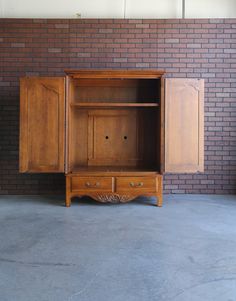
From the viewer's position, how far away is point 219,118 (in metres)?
4.50

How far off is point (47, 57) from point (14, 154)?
1.57 meters

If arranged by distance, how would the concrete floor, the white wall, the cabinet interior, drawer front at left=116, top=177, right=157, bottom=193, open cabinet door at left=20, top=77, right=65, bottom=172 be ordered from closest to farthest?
the concrete floor
open cabinet door at left=20, top=77, right=65, bottom=172
drawer front at left=116, top=177, right=157, bottom=193
the cabinet interior
the white wall

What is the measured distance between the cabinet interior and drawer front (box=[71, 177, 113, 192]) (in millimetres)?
645

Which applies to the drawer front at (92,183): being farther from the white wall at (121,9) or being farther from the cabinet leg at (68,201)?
the white wall at (121,9)

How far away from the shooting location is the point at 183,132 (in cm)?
377

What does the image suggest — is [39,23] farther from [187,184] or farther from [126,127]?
[187,184]

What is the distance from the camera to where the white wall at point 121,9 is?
4.53m

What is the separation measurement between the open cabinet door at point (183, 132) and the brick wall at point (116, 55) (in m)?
0.82

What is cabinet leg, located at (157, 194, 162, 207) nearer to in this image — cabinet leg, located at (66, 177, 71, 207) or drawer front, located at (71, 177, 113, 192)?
drawer front, located at (71, 177, 113, 192)

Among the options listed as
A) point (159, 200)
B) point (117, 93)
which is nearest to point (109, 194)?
point (159, 200)

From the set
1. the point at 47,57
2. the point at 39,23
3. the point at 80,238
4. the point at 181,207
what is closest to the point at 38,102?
the point at 47,57

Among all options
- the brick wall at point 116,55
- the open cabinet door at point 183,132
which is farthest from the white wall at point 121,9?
the open cabinet door at point 183,132

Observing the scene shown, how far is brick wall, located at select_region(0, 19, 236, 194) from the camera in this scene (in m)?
4.44

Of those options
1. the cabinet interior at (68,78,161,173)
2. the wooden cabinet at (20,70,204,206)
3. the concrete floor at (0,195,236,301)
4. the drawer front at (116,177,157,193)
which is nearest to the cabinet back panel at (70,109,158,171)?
the cabinet interior at (68,78,161,173)
